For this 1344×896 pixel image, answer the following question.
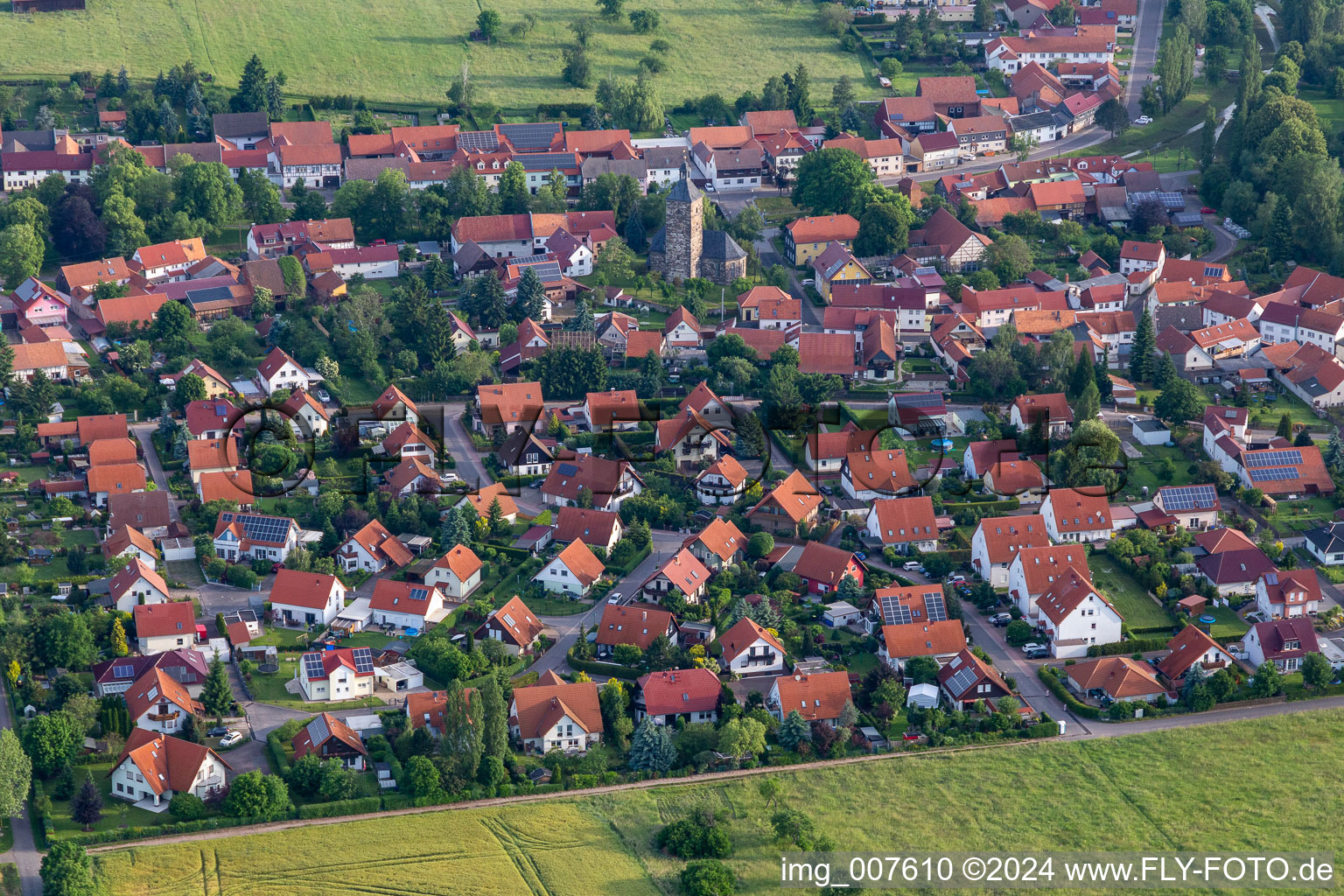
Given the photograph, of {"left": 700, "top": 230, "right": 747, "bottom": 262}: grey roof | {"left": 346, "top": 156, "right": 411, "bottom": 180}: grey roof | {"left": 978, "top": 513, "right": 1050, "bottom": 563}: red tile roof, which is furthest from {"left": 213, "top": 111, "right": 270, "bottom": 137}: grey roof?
{"left": 978, "top": 513, "right": 1050, "bottom": 563}: red tile roof

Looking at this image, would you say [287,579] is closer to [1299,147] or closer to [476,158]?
[476,158]

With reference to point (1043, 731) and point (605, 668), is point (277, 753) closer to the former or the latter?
point (605, 668)

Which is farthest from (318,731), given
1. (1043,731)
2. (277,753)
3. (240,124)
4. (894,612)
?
(240,124)

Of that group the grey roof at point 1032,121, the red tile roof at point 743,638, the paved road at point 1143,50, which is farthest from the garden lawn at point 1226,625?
the paved road at point 1143,50

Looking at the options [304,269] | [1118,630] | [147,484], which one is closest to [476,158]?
[304,269]

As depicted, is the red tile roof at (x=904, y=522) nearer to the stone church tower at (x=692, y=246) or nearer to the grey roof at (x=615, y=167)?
the stone church tower at (x=692, y=246)
